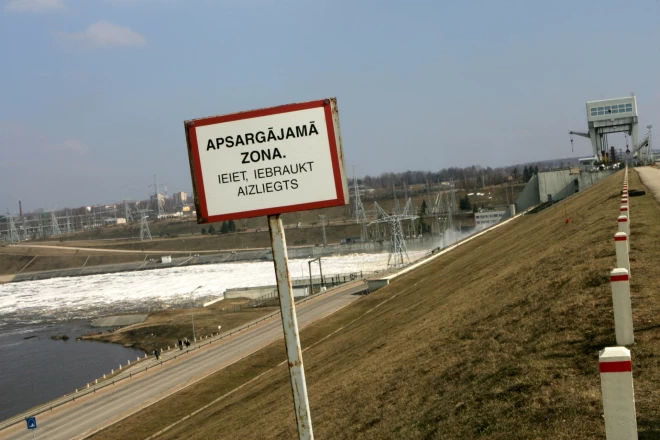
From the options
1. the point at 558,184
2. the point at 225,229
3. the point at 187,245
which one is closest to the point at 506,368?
the point at 558,184

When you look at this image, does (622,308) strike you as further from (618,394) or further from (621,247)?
(618,394)

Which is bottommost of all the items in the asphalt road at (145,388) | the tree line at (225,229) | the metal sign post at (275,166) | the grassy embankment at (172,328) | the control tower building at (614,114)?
the grassy embankment at (172,328)

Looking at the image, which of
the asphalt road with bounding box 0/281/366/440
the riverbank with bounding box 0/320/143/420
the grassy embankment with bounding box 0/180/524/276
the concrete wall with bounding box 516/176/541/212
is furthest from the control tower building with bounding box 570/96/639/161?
the grassy embankment with bounding box 0/180/524/276

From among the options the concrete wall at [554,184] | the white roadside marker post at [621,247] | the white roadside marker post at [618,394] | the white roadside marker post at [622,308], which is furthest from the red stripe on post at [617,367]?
the concrete wall at [554,184]

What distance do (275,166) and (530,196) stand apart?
70938 mm

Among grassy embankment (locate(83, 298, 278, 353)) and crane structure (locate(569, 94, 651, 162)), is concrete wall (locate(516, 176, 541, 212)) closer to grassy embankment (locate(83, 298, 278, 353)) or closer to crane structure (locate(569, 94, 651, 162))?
crane structure (locate(569, 94, 651, 162))

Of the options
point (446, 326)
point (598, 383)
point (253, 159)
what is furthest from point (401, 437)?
point (446, 326)

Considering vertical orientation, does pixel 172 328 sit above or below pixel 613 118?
below

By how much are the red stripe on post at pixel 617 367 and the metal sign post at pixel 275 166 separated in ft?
7.93

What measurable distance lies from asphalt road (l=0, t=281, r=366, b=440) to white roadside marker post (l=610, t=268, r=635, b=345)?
27012 mm

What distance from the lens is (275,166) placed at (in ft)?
19.5

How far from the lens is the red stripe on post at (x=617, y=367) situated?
187 inches

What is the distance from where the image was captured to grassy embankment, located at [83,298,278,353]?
206 feet

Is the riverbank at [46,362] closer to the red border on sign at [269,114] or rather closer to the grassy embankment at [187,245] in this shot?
the red border on sign at [269,114]
